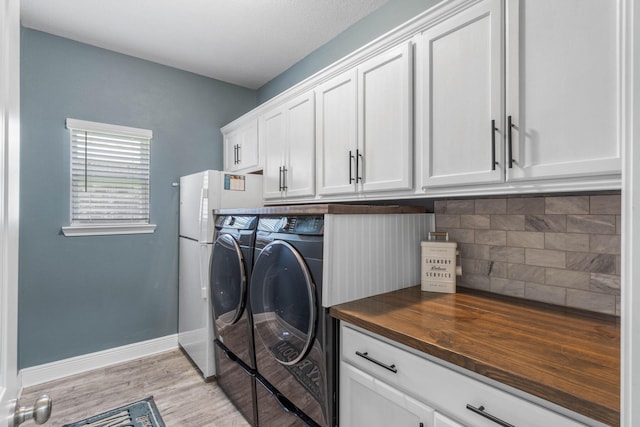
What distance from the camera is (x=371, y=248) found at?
1570 millimetres

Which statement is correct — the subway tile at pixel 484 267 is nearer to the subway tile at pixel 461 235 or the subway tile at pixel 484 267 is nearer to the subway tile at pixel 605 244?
the subway tile at pixel 461 235

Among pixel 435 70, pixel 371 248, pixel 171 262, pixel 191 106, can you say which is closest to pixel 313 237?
pixel 371 248

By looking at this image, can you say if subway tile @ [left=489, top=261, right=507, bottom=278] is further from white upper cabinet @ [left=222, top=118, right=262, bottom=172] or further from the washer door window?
white upper cabinet @ [left=222, top=118, right=262, bottom=172]

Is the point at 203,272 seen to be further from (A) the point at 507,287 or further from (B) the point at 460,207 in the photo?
(A) the point at 507,287

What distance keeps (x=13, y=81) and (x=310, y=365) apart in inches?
54.3

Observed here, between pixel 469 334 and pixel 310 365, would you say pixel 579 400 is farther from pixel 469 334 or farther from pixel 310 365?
pixel 310 365

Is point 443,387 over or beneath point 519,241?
beneath

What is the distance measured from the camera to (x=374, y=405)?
1.20 metres

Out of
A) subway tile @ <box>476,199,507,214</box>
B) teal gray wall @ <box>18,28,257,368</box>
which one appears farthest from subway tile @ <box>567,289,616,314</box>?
teal gray wall @ <box>18,28,257,368</box>

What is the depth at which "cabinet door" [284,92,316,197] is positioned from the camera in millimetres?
2141

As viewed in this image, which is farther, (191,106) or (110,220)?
(191,106)

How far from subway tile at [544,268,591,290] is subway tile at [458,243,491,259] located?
0.28 m

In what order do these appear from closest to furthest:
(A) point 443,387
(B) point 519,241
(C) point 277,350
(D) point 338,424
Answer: (A) point 443,387 → (D) point 338,424 → (B) point 519,241 → (C) point 277,350

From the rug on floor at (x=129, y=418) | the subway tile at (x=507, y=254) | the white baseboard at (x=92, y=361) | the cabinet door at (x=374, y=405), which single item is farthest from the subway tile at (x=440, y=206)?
the white baseboard at (x=92, y=361)
